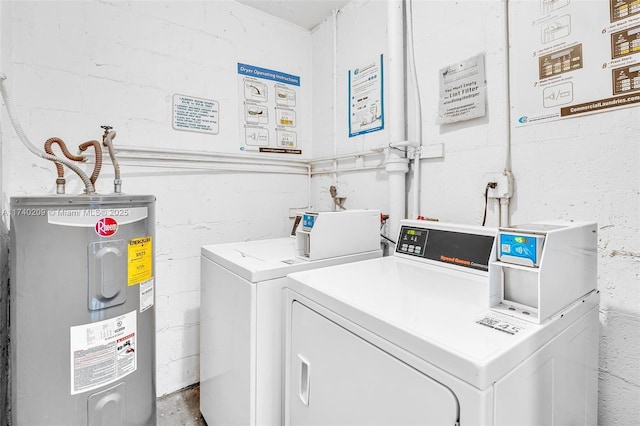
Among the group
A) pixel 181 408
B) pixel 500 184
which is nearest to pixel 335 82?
pixel 500 184

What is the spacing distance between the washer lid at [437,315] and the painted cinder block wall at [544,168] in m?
0.24

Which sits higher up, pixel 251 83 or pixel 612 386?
pixel 251 83

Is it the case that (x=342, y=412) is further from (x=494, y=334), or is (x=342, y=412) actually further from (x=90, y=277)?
(x=90, y=277)

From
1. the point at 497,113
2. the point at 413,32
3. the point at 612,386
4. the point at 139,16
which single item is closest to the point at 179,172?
the point at 139,16

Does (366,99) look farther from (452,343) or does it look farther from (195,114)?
(452,343)

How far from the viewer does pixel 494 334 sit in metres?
0.63

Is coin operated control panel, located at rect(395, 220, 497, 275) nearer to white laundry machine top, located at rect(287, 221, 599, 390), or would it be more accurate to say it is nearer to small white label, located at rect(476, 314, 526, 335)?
white laundry machine top, located at rect(287, 221, 599, 390)

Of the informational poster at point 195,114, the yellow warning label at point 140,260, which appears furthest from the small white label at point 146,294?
the informational poster at point 195,114

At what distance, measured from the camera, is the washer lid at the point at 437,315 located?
0.57m

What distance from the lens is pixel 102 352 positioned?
104 centimetres

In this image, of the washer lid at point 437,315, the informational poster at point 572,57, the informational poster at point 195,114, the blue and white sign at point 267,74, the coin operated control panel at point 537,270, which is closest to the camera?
the washer lid at point 437,315

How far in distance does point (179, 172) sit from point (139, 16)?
33.2 inches

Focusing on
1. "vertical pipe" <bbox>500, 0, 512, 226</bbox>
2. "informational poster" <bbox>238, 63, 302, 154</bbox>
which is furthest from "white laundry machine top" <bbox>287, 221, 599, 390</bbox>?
"informational poster" <bbox>238, 63, 302, 154</bbox>

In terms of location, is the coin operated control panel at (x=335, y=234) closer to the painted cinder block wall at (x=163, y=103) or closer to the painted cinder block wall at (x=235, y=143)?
the painted cinder block wall at (x=235, y=143)
